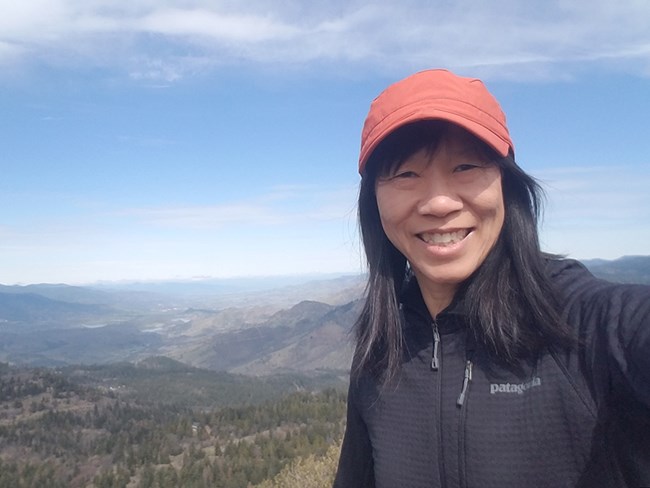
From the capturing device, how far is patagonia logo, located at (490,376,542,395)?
1.69m

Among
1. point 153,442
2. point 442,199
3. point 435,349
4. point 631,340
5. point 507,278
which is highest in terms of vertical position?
point 442,199

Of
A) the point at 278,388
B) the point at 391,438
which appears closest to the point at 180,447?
the point at 391,438

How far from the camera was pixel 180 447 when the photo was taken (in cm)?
4150

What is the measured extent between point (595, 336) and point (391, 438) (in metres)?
0.83

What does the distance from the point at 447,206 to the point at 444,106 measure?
33 centimetres

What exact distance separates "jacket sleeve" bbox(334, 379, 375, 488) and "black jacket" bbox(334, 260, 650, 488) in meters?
0.11

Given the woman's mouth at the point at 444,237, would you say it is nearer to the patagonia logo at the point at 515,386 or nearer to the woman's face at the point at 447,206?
the woman's face at the point at 447,206

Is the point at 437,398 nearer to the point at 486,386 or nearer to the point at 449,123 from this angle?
the point at 486,386

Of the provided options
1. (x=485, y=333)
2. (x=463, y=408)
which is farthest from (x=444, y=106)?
(x=463, y=408)

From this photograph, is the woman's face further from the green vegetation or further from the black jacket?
the green vegetation

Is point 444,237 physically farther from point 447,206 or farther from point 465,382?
point 465,382

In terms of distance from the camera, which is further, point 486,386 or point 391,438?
point 391,438

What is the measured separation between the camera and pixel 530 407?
5.50ft

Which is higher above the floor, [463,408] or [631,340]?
[631,340]
